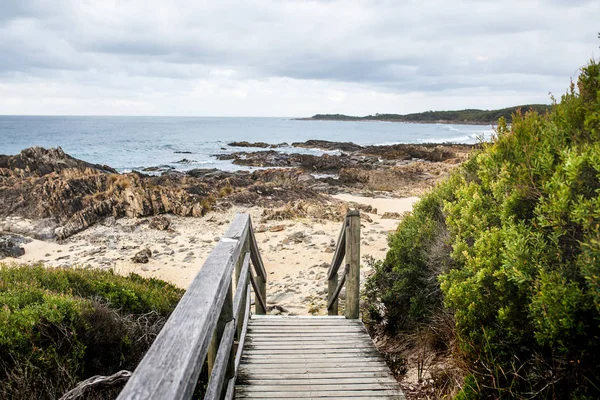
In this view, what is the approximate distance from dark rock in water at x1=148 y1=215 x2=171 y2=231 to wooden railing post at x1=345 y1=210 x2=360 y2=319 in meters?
9.16

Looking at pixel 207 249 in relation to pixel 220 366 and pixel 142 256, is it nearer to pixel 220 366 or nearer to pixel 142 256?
pixel 142 256

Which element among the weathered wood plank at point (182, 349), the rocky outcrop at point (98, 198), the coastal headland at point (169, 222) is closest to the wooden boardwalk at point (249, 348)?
the weathered wood plank at point (182, 349)

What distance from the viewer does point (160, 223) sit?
1241cm

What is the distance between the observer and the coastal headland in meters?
9.30

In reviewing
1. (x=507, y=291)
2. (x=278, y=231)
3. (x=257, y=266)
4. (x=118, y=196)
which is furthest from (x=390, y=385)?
(x=118, y=196)

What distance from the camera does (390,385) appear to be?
314 cm

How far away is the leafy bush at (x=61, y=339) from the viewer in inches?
115

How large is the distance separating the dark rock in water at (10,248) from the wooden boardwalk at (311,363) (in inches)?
353

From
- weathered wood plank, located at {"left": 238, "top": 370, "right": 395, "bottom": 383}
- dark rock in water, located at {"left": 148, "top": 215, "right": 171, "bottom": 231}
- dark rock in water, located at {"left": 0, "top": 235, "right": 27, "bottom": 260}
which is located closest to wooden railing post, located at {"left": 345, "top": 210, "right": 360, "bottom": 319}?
weathered wood plank, located at {"left": 238, "top": 370, "right": 395, "bottom": 383}

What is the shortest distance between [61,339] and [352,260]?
2.87 metres

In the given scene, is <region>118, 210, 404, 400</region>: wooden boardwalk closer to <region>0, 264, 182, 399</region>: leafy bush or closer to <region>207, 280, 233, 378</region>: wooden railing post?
<region>207, 280, 233, 378</region>: wooden railing post

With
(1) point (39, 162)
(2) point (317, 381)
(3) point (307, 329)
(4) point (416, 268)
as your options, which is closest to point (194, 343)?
(2) point (317, 381)

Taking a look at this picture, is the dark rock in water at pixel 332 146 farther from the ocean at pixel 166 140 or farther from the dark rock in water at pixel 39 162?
the dark rock in water at pixel 39 162

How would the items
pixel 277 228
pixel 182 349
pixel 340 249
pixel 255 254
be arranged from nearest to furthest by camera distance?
pixel 182 349, pixel 255 254, pixel 340 249, pixel 277 228
